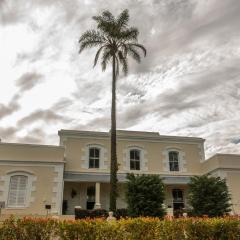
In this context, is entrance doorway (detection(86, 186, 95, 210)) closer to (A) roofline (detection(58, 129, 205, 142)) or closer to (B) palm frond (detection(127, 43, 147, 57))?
(A) roofline (detection(58, 129, 205, 142))

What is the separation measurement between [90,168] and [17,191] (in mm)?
6688

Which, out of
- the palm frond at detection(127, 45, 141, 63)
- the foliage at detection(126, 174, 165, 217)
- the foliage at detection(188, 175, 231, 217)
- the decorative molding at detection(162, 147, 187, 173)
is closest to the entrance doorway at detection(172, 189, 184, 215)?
the decorative molding at detection(162, 147, 187, 173)

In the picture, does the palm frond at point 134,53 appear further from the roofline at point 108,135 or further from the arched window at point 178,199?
the arched window at point 178,199

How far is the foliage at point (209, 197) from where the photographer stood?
677 inches

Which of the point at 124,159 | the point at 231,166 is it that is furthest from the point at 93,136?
the point at 231,166

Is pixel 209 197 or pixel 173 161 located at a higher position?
pixel 173 161

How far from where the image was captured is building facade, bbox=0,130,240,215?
23.0 m

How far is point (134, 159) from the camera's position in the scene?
93.7 ft

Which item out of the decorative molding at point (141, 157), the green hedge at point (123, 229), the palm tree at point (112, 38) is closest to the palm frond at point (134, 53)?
the palm tree at point (112, 38)

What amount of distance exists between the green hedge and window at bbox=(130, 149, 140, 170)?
18.9 m

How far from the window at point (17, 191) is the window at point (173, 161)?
13130 mm

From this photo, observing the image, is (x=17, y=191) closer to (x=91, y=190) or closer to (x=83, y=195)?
(x=83, y=195)

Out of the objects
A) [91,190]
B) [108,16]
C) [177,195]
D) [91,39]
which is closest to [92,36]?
[91,39]

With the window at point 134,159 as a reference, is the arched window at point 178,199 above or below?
below
